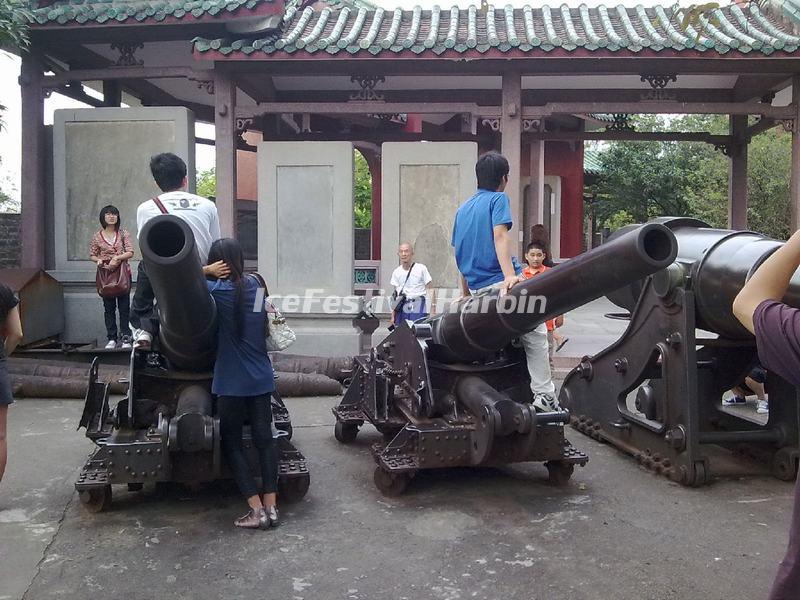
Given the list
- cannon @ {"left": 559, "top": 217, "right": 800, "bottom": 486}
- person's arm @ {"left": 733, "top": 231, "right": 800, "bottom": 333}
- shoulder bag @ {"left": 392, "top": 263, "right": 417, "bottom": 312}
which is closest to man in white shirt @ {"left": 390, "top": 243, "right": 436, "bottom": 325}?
shoulder bag @ {"left": 392, "top": 263, "right": 417, "bottom": 312}

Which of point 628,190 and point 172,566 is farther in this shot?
point 628,190

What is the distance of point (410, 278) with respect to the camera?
824cm

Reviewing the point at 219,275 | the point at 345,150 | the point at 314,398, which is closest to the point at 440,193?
the point at 345,150

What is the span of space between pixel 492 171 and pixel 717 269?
1.48 m

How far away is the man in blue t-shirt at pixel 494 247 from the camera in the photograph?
4.73m

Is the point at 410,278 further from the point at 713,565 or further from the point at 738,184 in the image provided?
the point at 738,184

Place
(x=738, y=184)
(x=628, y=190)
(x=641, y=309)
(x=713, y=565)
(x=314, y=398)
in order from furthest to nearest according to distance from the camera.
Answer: (x=628, y=190), (x=738, y=184), (x=314, y=398), (x=641, y=309), (x=713, y=565)

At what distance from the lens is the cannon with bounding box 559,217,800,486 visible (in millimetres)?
4770

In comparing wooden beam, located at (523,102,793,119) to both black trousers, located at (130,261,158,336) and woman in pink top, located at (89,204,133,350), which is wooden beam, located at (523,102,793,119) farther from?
black trousers, located at (130,261,158,336)

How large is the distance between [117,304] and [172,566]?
18.9 ft

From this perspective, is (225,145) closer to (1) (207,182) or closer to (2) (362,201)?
(2) (362,201)

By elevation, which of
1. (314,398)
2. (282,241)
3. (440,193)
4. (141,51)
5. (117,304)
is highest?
(141,51)

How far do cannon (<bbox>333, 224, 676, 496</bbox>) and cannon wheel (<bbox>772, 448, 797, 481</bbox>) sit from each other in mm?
1275

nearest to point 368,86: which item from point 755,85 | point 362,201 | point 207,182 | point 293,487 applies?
point 755,85
